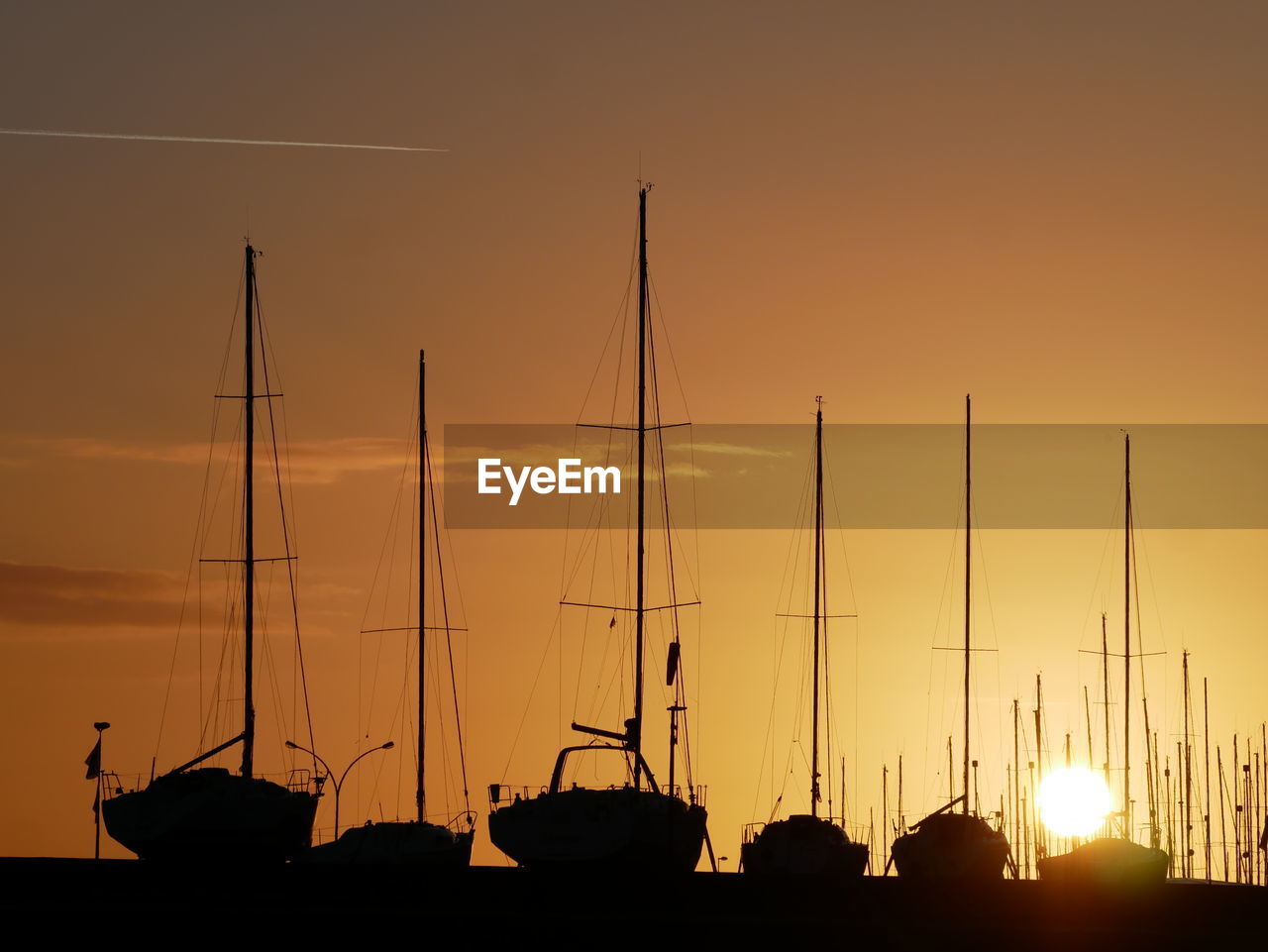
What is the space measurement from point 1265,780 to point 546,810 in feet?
236

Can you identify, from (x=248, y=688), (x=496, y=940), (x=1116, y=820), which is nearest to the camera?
(x=496, y=940)

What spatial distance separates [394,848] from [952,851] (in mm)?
17082

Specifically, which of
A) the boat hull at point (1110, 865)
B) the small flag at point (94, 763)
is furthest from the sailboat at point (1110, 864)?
the small flag at point (94, 763)

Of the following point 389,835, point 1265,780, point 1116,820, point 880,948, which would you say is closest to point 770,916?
point 880,948

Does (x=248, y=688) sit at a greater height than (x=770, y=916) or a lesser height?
greater

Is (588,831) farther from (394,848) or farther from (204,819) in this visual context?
(204,819)

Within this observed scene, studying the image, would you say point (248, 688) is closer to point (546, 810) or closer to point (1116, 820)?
point (546, 810)

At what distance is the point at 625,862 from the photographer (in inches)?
2650

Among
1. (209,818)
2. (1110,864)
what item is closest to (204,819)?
(209,818)

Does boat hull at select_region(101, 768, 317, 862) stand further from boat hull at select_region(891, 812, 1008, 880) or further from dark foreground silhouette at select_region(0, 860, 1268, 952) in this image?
boat hull at select_region(891, 812, 1008, 880)

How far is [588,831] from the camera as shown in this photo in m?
67.3

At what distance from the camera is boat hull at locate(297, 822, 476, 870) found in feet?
233

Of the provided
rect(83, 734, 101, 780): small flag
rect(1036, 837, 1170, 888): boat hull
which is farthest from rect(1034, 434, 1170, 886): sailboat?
rect(83, 734, 101, 780): small flag

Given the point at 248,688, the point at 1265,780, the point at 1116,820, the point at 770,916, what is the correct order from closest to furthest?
the point at 770,916 → the point at 248,688 → the point at 1116,820 → the point at 1265,780
